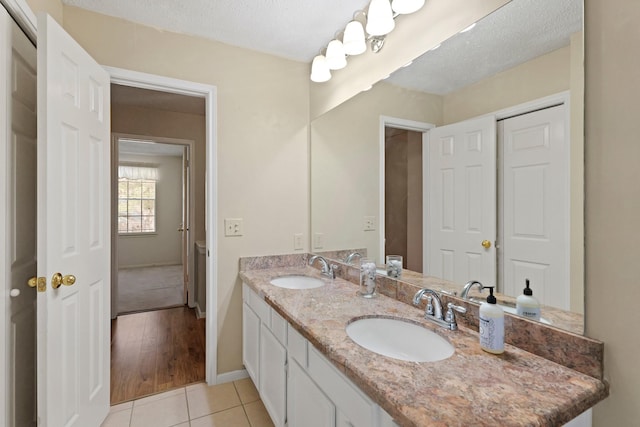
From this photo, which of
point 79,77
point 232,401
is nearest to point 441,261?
point 232,401

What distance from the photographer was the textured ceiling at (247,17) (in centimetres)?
171

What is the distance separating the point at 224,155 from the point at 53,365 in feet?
4.60

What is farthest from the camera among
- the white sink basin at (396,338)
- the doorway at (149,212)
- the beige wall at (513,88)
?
the doorway at (149,212)

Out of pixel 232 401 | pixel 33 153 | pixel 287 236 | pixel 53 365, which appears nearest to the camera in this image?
pixel 53 365

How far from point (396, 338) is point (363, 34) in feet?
5.13

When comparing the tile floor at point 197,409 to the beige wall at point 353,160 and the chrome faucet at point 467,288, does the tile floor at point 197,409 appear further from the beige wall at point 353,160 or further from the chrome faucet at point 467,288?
the chrome faucet at point 467,288

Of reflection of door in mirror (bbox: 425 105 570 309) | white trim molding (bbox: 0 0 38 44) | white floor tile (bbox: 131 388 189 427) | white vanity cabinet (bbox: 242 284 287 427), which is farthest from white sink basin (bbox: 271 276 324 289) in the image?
white trim molding (bbox: 0 0 38 44)

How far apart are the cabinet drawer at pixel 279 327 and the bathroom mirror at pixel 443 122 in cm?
67

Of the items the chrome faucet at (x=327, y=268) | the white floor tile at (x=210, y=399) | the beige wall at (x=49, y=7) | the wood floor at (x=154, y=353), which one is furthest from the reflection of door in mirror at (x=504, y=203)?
the wood floor at (x=154, y=353)

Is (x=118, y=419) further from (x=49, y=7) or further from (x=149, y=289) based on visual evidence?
(x=149, y=289)

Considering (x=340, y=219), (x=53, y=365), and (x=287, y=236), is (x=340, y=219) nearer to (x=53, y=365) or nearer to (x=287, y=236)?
(x=287, y=236)

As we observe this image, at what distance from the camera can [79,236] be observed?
147 centimetres

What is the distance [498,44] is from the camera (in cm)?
114

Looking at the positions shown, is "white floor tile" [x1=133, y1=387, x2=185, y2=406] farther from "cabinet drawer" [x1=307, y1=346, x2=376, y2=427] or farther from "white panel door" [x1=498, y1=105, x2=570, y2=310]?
"white panel door" [x1=498, y1=105, x2=570, y2=310]
